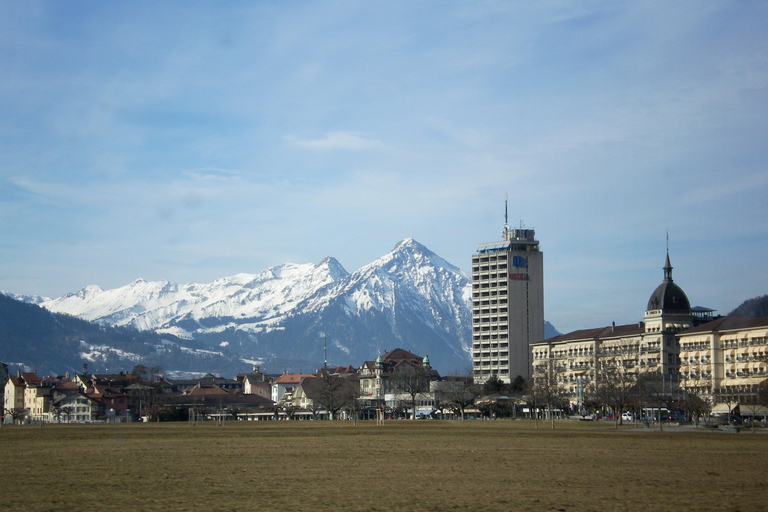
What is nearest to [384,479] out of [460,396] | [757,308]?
[460,396]

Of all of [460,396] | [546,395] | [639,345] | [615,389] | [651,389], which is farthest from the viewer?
[639,345]

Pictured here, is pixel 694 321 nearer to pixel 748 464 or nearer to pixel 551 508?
pixel 748 464

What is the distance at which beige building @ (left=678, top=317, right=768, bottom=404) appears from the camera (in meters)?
136

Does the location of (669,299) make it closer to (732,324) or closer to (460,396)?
(732,324)

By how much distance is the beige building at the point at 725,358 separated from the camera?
13625 centimetres

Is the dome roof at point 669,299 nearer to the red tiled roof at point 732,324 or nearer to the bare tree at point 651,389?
the red tiled roof at point 732,324

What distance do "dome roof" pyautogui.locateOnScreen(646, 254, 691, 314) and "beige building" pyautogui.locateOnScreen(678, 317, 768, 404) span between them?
10392 millimetres

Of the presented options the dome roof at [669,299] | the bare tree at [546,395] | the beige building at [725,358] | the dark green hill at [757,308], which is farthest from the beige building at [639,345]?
the dark green hill at [757,308]

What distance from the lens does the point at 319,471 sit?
36.5 m

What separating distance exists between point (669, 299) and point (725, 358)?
2262 cm

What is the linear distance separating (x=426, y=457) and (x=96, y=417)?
16554cm

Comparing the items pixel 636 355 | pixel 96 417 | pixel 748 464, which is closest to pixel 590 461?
pixel 748 464

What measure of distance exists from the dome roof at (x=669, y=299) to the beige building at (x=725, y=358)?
10.4m

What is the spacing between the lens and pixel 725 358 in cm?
14500
